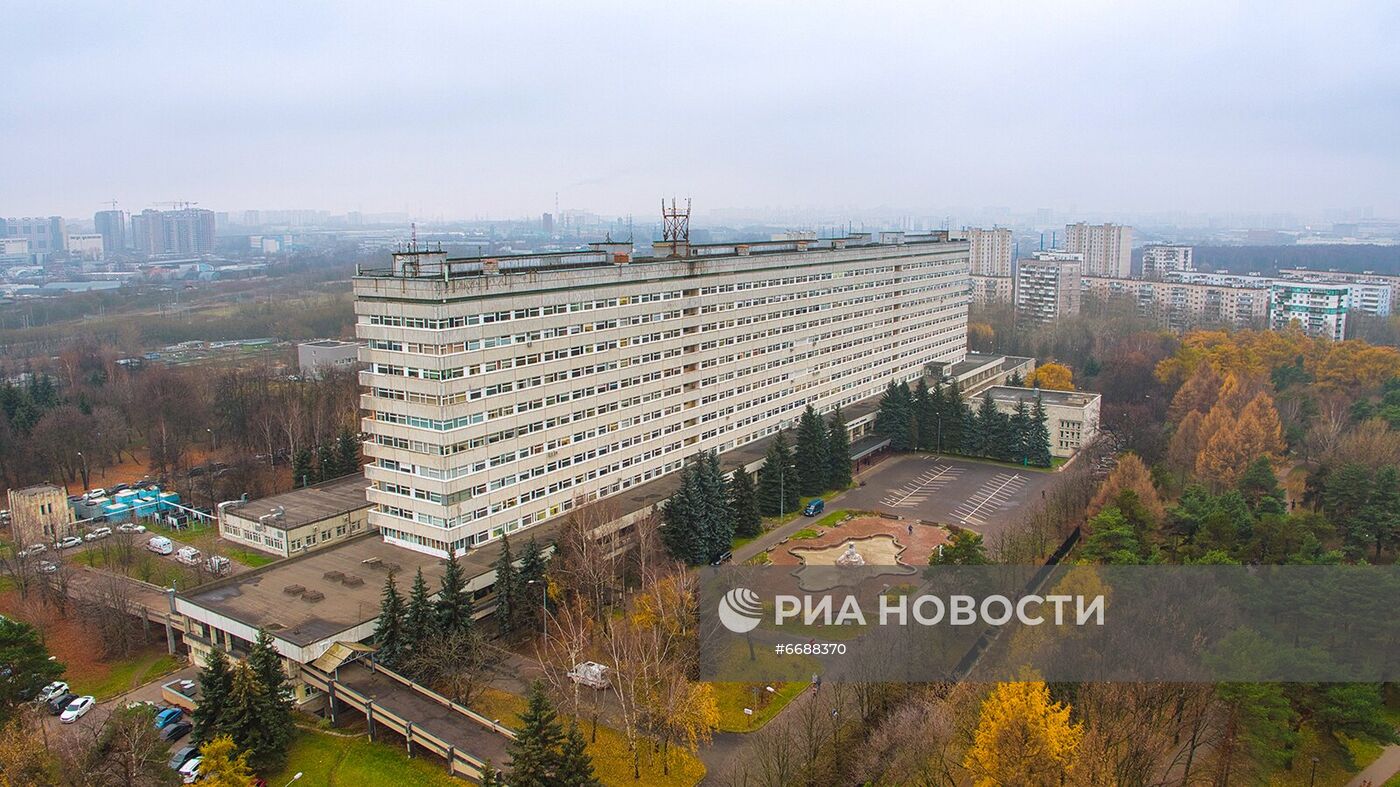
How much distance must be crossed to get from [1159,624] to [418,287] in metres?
20.2

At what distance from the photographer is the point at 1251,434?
37031 mm

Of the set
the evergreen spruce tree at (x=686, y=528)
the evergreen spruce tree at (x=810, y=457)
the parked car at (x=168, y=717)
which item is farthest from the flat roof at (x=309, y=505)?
the evergreen spruce tree at (x=810, y=457)

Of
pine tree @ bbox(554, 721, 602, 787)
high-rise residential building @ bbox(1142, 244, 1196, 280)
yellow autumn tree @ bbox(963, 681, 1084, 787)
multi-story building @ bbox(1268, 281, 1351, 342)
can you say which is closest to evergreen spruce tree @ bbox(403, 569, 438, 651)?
pine tree @ bbox(554, 721, 602, 787)

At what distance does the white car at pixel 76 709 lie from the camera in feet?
70.4

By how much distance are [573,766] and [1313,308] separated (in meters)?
78.9

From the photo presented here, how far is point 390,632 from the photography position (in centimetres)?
2166

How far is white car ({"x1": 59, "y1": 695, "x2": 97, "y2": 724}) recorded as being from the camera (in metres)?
21.5

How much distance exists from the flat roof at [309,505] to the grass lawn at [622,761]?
1140 centimetres

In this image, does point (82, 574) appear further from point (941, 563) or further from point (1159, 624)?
point (1159, 624)

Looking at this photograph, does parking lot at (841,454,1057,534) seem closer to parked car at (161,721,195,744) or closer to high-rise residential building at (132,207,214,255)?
parked car at (161,721,195,744)

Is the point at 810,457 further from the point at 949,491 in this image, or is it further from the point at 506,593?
the point at 506,593

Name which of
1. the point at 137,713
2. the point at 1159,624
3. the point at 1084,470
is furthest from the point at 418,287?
the point at 1084,470

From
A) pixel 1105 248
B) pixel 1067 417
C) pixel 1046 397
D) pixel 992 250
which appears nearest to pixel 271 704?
pixel 1067 417

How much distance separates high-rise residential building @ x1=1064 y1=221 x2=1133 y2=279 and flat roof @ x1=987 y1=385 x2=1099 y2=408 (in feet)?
256
